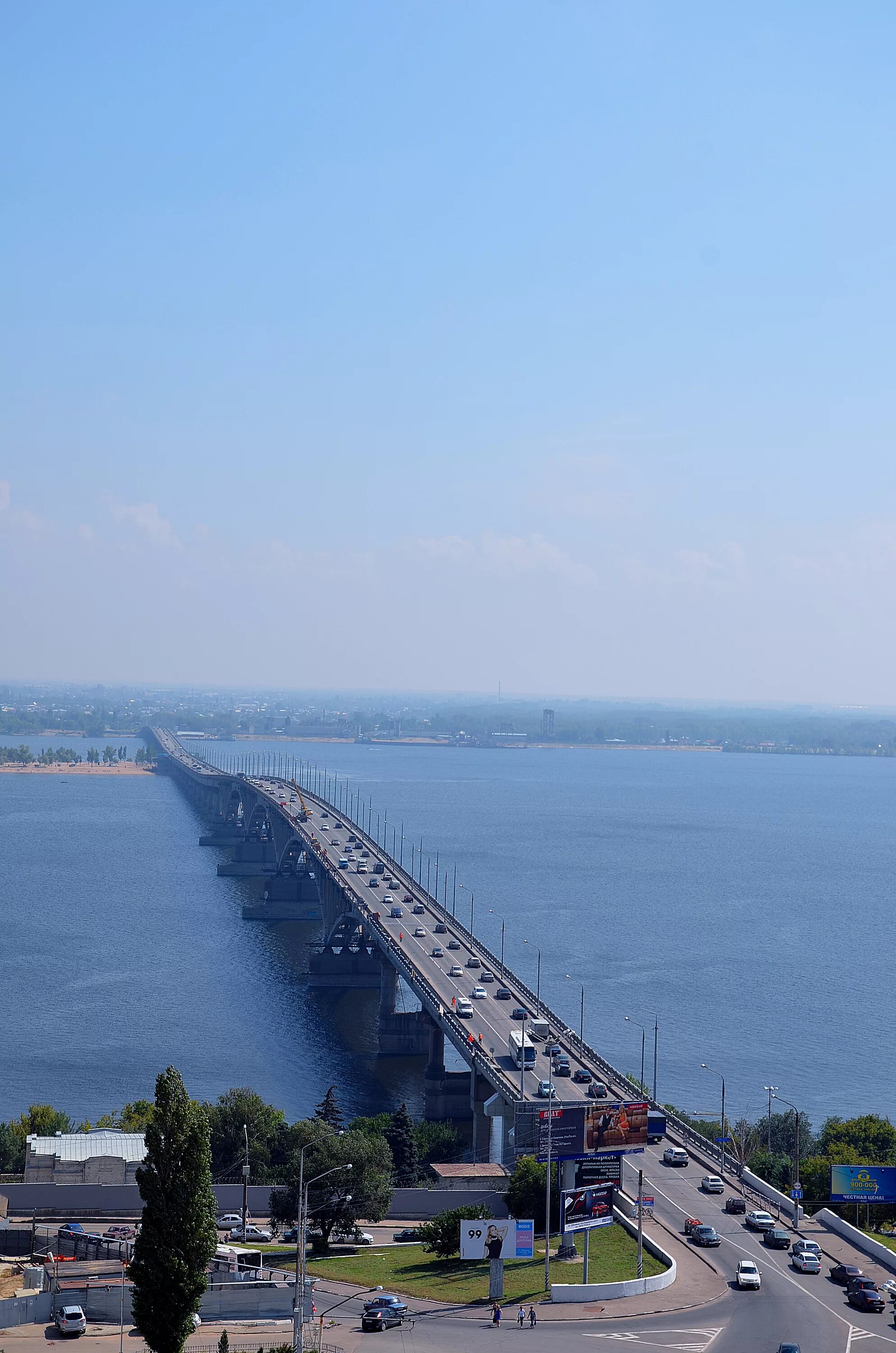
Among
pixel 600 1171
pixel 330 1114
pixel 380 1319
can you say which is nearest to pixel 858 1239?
pixel 600 1171

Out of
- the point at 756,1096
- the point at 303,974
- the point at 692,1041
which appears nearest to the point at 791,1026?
the point at 692,1041

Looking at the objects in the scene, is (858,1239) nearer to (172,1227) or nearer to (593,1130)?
(593,1130)

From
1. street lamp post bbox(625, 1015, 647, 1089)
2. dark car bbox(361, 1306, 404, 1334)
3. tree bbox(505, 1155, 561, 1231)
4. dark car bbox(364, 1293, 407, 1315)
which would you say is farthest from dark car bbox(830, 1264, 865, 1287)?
street lamp post bbox(625, 1015, 647, 1089)

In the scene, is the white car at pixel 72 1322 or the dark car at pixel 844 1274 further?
the dark car at pixel 844 1274

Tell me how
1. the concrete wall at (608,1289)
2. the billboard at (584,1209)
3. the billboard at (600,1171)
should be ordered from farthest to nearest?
the billboard at (600,1171), the billboard at (584,1209), the concrete wall at (608,1289)

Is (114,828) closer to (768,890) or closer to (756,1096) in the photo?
(768,890)

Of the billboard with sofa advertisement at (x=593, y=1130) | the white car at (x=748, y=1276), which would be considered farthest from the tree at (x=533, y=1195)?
the white car at (x=748, y=1276)

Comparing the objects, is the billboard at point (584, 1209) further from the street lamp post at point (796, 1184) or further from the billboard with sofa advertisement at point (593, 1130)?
the street lamp post at point (796, 1184)
